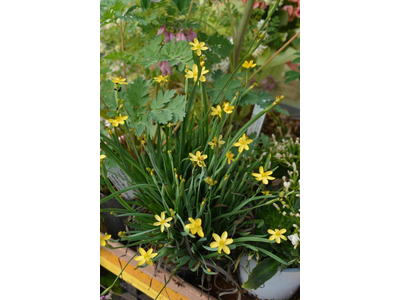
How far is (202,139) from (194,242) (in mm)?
177

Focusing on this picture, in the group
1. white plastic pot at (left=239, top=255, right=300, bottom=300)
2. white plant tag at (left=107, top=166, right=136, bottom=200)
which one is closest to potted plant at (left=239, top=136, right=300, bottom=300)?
white plastic pot at (left=239, top=255, right=300, bottom=300)

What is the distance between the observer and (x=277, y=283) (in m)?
0.62

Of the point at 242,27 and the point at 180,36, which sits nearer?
the point at 180,36

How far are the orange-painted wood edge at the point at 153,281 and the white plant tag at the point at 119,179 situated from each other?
0.36ft

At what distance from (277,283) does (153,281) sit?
0.22 m

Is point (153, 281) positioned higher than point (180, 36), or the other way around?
point (180, 36)

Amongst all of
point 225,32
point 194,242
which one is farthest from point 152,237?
point 225,32

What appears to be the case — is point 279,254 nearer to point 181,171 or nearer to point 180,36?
point 181,171

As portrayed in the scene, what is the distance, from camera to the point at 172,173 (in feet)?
2.02

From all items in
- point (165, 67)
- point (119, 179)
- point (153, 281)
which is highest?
point (165, 67)

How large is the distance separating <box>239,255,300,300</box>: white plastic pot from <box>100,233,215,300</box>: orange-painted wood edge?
3.2 inches

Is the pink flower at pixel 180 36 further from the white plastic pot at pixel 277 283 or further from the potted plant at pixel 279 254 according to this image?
the white plastic pot at pixel 277 283

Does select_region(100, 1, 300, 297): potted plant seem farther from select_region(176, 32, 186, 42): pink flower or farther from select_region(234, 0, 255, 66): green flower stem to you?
select_region(234, 0, 255, 66): green flower stem

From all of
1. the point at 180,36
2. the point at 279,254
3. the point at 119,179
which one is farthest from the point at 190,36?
the point at 279,254
